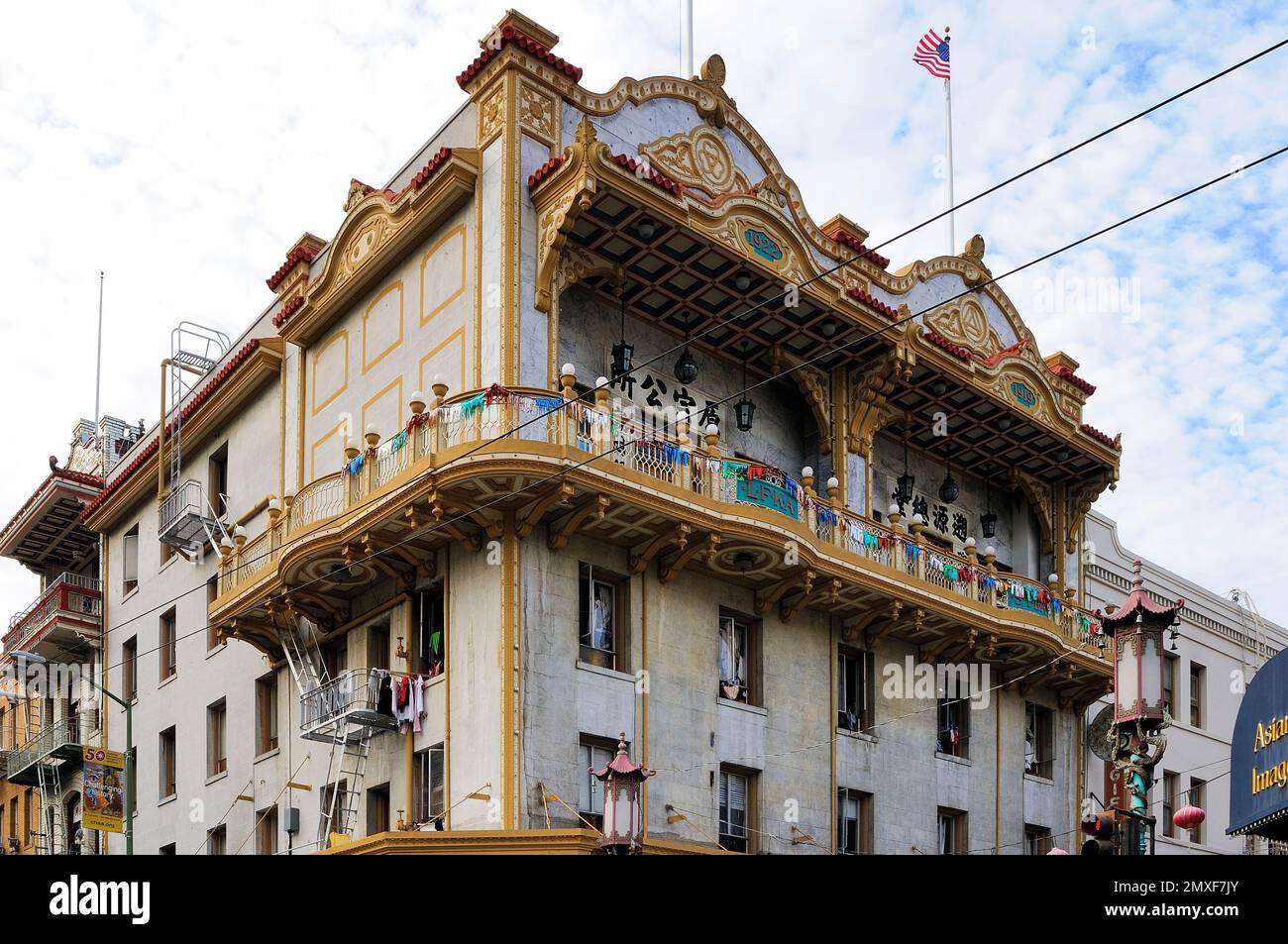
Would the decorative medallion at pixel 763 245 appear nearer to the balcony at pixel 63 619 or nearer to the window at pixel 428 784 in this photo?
the window at pixel 428 784

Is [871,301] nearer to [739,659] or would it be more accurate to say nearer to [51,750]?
[739,659]

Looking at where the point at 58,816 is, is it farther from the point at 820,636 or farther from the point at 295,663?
the point at 820,636

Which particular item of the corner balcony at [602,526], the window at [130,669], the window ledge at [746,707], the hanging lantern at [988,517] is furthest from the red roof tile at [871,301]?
the window at [130,669]

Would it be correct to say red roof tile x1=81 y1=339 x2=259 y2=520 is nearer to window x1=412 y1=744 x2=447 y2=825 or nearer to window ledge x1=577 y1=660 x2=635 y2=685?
window x1=412 y1=744 x2=447 y2=825

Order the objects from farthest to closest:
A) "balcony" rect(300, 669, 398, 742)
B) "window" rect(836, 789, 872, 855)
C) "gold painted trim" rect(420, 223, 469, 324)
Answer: "window" rect(836, 789, 872, 855) < "gold painted trim" rect(420, 223, 469, 324) < "balcony" rect(300, 669, 398, 742)

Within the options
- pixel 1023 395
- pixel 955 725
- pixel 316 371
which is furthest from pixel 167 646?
pixel 1023 395

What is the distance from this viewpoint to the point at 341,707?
30.2 meters

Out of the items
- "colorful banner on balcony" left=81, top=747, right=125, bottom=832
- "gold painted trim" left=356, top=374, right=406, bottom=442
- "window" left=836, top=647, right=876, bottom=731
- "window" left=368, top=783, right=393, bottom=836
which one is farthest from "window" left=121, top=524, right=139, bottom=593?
"window" left=836, top=647, right=876, bottom=731

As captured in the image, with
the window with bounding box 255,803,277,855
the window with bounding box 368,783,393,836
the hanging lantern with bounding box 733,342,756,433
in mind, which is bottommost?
the window with bounding box 255,803,277,855

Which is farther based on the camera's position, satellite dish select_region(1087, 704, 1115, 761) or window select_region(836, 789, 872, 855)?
satellite dish select_region(1087, 704, 1115, 761)

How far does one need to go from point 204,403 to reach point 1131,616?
28.3 m

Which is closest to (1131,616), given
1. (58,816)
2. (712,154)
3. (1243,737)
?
(1243,737)

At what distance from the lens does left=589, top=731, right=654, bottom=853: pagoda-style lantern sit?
23.8 m

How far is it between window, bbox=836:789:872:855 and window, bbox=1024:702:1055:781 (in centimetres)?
665
